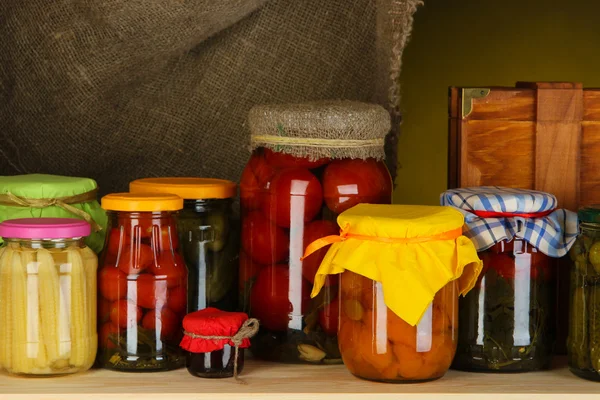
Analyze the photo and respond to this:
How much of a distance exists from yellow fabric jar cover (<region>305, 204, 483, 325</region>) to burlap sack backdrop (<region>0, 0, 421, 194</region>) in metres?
0.35

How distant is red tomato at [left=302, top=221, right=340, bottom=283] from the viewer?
39.2 inches

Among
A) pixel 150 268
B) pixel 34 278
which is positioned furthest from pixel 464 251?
pixel 34 278

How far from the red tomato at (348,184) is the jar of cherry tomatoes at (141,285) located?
152mm

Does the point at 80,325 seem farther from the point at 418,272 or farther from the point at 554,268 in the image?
the point at 554,268

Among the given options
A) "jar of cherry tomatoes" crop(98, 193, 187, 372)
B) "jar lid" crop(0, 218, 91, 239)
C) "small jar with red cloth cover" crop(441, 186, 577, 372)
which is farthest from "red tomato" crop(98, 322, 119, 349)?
"small jar with red cloth cover" crop(441, 186, 577, 372)

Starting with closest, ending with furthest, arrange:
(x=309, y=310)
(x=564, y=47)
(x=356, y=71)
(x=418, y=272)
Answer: (x=418, y=272), (x=309, y=310), (x=356, y=71), (x=564, y=47)

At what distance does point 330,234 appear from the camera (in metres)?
1.00

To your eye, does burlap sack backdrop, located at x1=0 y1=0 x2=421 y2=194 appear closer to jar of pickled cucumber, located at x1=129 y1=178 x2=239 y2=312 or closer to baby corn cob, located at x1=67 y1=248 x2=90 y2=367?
jar of pickled cucumber, located at x1=129 y1=178 x2=239 y2=312

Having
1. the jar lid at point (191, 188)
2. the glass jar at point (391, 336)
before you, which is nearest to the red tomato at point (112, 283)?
the jar lid at point (191, 188)

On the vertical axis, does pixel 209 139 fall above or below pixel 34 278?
above

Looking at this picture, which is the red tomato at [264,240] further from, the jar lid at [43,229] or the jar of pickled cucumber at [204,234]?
the jar lid at [43,229]

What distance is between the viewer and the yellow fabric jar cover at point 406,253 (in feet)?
2.93

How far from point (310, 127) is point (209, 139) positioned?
36 cm

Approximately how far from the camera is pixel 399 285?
0.89m
